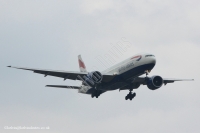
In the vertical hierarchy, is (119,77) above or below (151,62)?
below

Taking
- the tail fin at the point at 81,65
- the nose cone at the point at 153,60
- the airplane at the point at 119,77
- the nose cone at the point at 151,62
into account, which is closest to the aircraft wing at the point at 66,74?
the airplane at the point at 119,77

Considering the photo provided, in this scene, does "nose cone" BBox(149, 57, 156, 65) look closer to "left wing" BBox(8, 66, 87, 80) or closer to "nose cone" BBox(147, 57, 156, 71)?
"nose cone" BBox(147, 57, 156, 71)

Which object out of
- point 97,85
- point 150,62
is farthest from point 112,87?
point 150,62

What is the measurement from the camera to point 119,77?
75.2 meters

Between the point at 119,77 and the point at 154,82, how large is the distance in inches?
267

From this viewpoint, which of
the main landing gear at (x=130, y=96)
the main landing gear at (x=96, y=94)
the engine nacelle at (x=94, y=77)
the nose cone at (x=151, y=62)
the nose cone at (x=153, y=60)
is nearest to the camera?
the nose cone at (x=151, y=62)

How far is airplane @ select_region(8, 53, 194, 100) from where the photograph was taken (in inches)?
2889

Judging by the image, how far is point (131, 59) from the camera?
74.4 meters

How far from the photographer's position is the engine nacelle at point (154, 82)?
79.2 metres

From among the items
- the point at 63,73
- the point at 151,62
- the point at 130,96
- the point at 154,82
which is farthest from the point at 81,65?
the point at 151,62

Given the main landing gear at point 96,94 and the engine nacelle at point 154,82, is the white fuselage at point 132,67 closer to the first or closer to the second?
the main landing gear at point 96,94

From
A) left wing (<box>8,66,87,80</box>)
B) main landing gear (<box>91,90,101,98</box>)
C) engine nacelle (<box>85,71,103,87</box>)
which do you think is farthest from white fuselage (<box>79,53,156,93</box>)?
left wing (<box>8,66,87,80</box>)

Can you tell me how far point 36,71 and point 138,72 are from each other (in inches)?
543

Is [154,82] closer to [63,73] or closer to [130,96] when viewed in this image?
[130,96]
